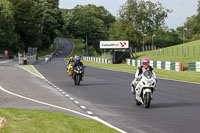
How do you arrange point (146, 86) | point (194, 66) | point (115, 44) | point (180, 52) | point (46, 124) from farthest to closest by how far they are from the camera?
point (180, 52) → point (115, 44) → point (194, 66) → point (146, 86) → point (46, 124)

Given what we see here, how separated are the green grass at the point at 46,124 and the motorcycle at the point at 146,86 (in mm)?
3188

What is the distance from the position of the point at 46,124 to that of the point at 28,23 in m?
108

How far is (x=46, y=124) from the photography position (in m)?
9.02

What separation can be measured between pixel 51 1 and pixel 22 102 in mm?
124389

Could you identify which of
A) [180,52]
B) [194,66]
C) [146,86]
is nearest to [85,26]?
[180,52]

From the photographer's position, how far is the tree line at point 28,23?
96.2 metres

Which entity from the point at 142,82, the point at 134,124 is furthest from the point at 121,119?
the point at 142,82

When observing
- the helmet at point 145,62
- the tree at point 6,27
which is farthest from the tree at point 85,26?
the helmet at point 145,62

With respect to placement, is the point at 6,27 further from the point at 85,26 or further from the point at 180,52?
the point at 85,26

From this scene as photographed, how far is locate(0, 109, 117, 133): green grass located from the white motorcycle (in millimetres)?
3187

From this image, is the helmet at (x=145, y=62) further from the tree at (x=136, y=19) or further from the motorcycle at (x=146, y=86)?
the tree at (x=136, y=19)

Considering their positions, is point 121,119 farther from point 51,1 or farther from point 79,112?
point 51,1

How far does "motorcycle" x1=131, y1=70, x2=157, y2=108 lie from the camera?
1274 cm

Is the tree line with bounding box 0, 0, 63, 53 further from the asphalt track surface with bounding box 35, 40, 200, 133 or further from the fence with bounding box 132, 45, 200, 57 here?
the asphalt track surface with bounding box 35, 40, 200, 133
